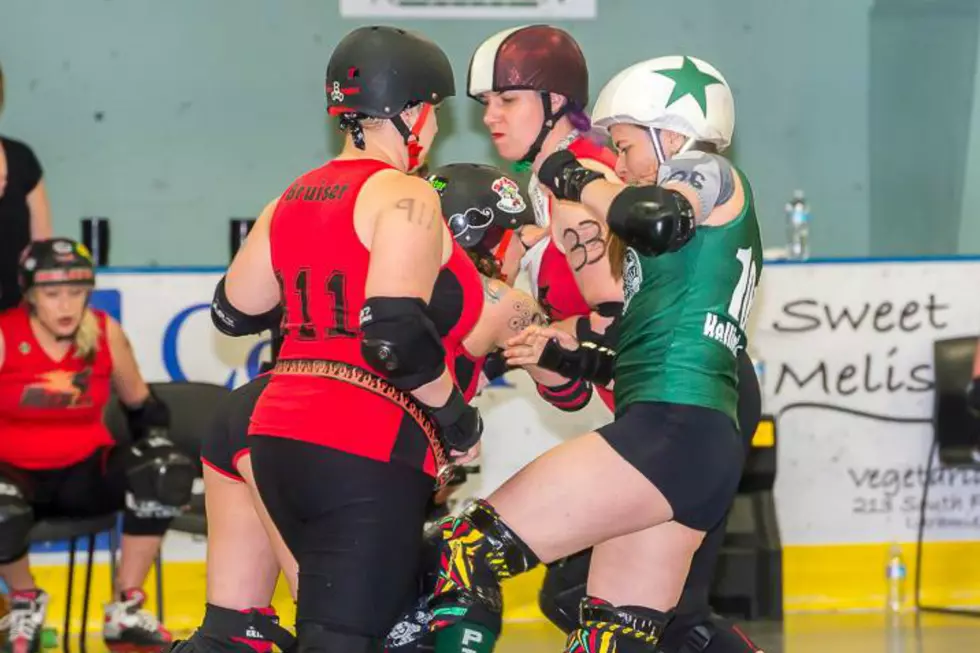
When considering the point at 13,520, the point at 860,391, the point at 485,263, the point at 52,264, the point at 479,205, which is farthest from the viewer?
the point at 860,391

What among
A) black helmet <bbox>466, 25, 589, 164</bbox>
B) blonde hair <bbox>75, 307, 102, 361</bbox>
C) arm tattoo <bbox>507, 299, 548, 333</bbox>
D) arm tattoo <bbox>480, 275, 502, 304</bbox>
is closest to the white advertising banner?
black helmet <bbox>466, 25, 589, 164</bbox>

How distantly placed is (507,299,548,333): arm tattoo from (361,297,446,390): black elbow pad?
0.69 m

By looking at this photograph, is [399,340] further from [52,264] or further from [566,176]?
[52,264]

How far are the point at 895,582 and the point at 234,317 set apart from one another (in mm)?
4097

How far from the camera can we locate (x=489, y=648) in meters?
3.61

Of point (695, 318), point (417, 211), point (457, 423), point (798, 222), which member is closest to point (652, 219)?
point (695, 318)

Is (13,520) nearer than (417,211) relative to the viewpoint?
No

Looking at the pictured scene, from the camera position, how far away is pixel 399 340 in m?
3.13

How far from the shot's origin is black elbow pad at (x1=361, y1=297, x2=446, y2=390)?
3.13 meters

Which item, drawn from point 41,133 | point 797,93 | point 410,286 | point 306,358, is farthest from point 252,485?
point 797,93

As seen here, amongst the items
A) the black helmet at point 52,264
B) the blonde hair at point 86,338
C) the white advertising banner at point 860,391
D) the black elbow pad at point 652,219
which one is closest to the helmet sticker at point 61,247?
the black helmet at point 52,264

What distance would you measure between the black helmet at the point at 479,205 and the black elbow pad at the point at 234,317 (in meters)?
0.54

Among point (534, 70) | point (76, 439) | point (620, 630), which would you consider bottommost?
point (76, 439)

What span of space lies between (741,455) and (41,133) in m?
5.80
